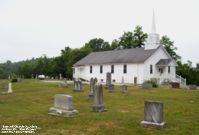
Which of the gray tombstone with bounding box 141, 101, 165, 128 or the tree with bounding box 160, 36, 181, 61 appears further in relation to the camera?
the tree with bounding box 160, 36, 181, 61

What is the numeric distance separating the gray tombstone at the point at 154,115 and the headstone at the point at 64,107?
11.4ft

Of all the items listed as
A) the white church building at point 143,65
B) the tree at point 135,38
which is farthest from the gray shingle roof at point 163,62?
the tree at point 135,38

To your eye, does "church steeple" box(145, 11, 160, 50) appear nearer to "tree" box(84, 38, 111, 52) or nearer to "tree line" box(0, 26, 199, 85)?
"tree line" box(0, 26, 199, 85)

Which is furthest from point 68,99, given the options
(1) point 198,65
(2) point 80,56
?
(1) point 198,65

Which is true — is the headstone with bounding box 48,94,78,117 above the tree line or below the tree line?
below

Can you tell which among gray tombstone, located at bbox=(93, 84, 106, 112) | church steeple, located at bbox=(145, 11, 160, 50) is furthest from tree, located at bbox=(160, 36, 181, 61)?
gray tombstone, located at bbox=(93, 84, 106, 112)

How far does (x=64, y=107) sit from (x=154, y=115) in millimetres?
4168

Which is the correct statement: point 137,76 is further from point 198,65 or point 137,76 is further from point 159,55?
point 198,65

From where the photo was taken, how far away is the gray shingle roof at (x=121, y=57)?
44713mm

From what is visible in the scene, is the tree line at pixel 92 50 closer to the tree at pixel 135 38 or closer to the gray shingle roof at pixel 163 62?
the tree at pixel 135 38

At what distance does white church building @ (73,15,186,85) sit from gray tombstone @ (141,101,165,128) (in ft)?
99.7

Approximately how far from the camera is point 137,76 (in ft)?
144

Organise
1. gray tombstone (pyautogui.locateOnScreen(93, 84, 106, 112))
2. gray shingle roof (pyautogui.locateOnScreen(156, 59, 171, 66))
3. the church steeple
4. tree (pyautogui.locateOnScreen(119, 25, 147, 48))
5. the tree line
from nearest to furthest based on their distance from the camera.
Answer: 1. gray tombstone (pyautogui.locateOnScreen(93, 84, 106, 112))
2. gray shingle roof (pyautogui.locateOnScreen(156, 59, 171, 66))
3. the church steeple
4. the tree line
5. tree (pyautogui.locateOnScreen(119, 25, 147, 48))

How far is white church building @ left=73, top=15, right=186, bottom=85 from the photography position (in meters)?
43.8
